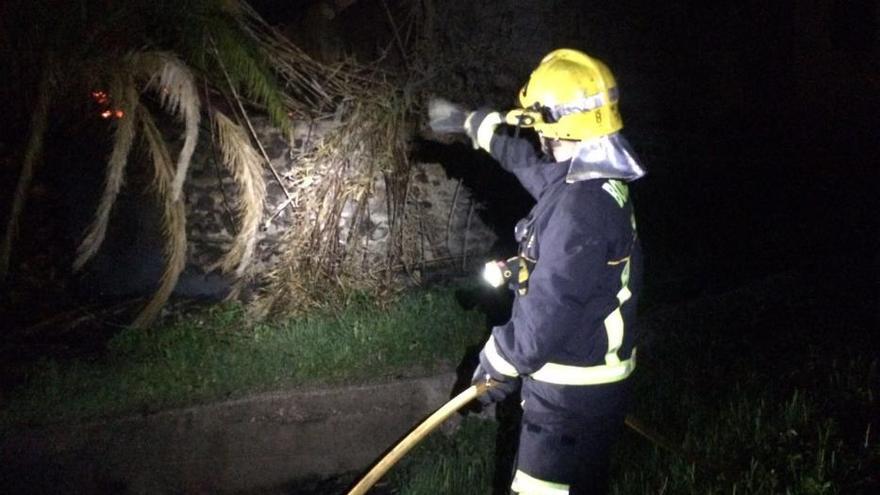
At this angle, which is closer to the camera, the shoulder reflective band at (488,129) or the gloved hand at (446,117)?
the shoulder reflective band at (488,129)

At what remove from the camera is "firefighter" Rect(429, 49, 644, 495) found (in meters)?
2.85

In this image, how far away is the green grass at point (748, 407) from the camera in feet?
13.0

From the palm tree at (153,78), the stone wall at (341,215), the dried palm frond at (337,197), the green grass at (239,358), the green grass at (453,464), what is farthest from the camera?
the stone wall at (341,215)

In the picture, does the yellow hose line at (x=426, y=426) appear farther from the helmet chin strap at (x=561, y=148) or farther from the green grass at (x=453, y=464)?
the green grass at (x=453, y=464)

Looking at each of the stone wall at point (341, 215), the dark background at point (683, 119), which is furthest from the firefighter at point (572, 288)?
the stone wall at point (341, 215)

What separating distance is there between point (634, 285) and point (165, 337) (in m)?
3.99

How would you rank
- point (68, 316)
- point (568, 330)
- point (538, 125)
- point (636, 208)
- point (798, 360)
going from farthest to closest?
point (636, 208) → point (68, 316) → point (798, 360) → point (538, 125) → point (568, 330)

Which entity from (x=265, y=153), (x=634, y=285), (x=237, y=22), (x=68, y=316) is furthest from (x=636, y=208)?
(x=68, y=316)

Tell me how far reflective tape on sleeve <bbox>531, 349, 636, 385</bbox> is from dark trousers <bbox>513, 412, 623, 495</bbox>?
0.54 feet

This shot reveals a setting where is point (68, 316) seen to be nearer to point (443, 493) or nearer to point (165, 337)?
point (165, 337)

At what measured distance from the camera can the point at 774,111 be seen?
10.7m

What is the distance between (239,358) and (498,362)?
9.37 ft

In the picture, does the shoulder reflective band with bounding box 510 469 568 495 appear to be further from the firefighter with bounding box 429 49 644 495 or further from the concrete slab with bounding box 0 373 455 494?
the concrete slab with bounding box 0 373 455 494

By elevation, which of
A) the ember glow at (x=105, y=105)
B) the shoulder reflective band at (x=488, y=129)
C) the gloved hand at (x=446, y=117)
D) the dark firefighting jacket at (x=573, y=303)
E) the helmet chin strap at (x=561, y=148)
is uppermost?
the ember glow at (x=105, y=105)
